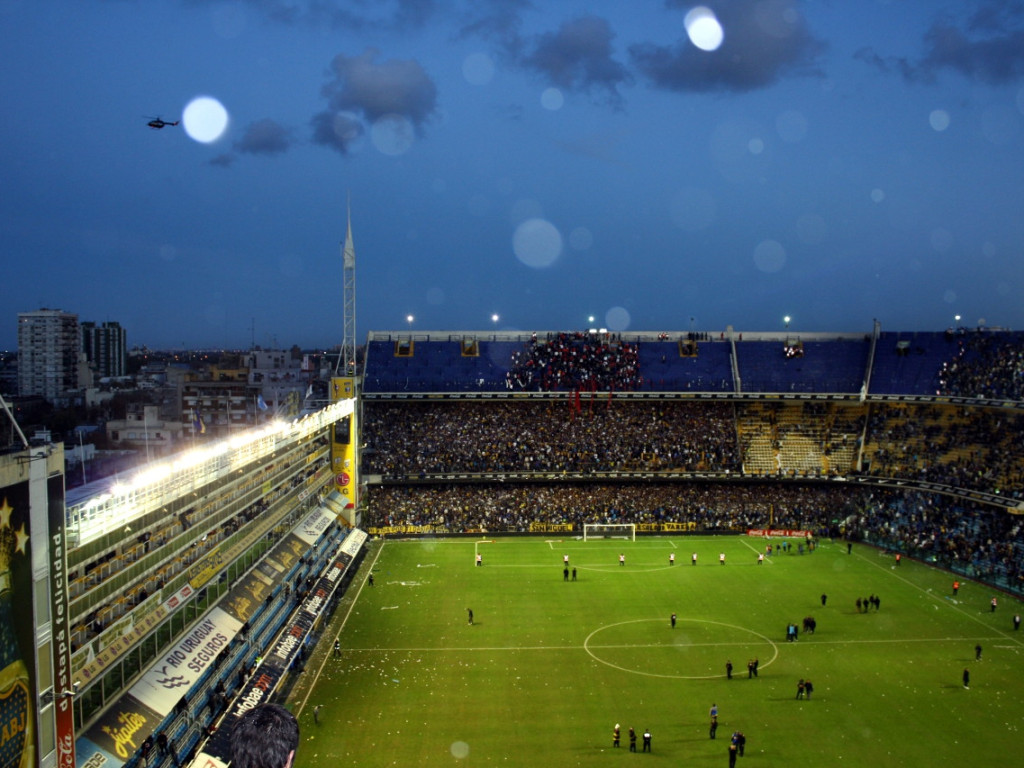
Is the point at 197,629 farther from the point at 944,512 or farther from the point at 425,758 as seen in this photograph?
the point at 944,512

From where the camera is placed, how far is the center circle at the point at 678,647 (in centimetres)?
3441

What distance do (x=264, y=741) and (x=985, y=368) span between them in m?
65.7

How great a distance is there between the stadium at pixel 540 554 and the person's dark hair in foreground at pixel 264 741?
11.8 meters

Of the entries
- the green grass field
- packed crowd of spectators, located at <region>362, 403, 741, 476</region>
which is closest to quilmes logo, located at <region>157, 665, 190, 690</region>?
the green grass field

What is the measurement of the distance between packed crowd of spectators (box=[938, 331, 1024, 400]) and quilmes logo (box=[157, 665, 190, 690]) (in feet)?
174

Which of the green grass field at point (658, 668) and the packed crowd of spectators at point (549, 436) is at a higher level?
the packed crowd of spectators at point (549, 436)

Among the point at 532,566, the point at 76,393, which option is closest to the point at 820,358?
the point at 532,566

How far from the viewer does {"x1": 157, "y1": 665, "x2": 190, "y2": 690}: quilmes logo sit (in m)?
23.5

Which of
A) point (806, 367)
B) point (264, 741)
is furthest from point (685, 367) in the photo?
point (264, 741)

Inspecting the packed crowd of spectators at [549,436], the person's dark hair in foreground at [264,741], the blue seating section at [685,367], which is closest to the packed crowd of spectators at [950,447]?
the packed crowd of spectators at [549,436]

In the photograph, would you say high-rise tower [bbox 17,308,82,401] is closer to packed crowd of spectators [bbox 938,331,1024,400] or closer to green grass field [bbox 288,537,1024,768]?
green grass field [bbox 288,537,1024,768]

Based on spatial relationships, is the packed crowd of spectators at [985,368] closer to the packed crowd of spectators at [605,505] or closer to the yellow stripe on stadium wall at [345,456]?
the packed crowd of spectators at [605,505]

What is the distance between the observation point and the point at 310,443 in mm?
48188

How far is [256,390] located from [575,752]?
79468 millimetres
